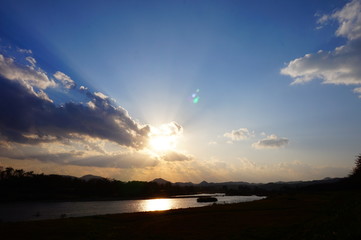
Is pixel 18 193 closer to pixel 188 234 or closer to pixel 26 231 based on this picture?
pixel 26 231

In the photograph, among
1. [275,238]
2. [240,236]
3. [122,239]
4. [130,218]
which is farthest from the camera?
[130,218]

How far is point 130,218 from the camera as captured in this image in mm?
47188

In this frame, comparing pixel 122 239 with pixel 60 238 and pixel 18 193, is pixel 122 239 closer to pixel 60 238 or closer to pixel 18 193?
pixel 60 238

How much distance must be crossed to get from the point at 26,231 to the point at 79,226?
6.73 meters

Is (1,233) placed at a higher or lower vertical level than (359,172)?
lower

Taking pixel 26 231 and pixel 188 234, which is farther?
pixel 26 231

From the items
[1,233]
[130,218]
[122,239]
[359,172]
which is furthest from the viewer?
[359,172]

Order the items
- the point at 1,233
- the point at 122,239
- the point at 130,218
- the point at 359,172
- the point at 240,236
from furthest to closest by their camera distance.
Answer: the point at 359,172, the point at 130,218, the point at 1,233, the point at 122,239, the point at 240,236

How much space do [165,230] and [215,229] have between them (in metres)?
6.43

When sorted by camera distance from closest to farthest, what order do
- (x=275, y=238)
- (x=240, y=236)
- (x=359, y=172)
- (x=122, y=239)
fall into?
(x=275, y=238)
(x=240, y=236)
(x=122, y=239)
(x=359, y=172)

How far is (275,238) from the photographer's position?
23500 mm

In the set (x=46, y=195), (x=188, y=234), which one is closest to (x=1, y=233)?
(x=188, y=234)

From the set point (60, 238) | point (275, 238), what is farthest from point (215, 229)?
point (60, 238)

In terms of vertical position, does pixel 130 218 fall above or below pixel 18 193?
below
